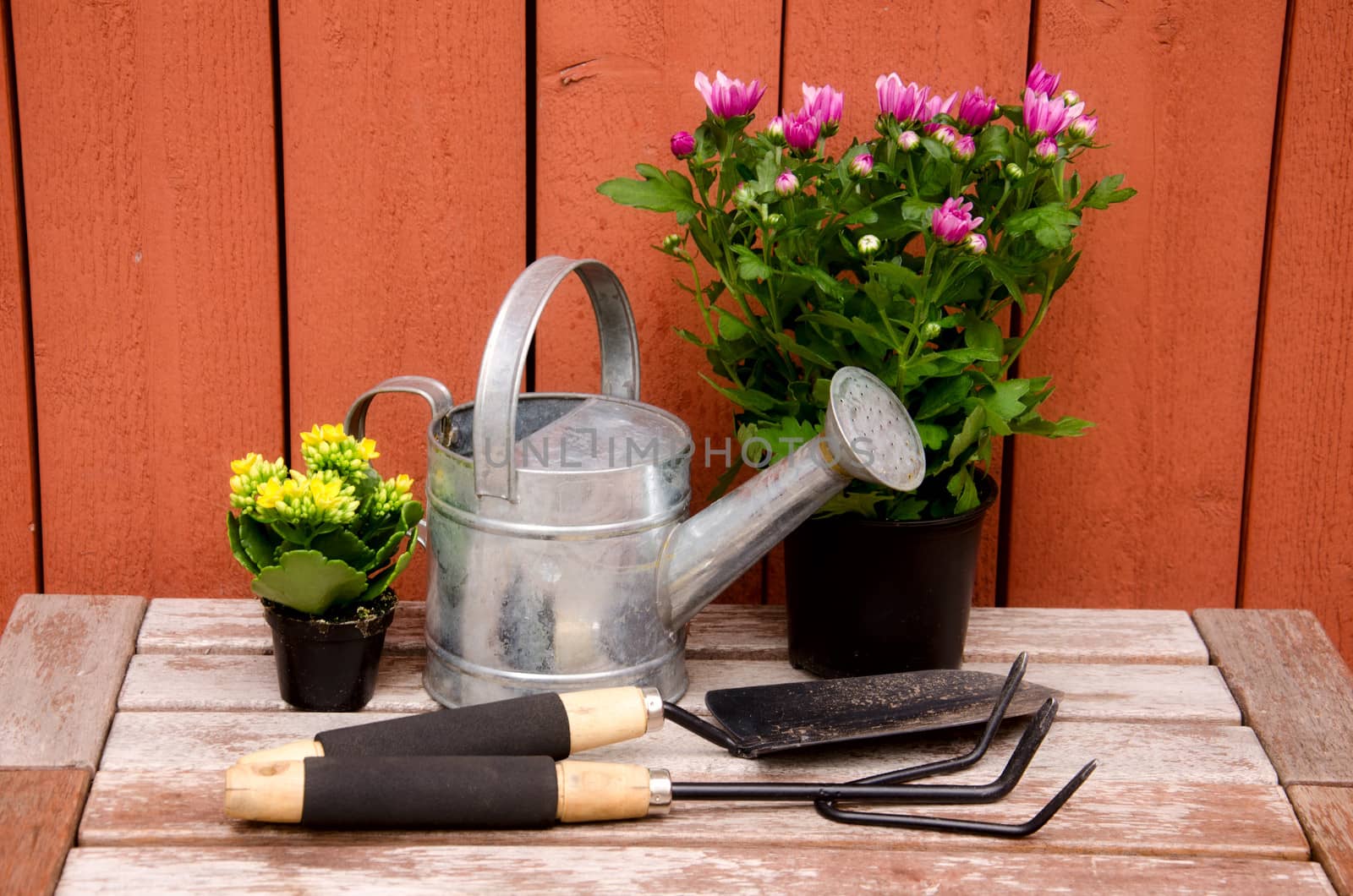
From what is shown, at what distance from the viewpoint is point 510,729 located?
886 mm

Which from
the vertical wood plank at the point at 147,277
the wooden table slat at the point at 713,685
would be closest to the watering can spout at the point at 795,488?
the wooden table slat at the point at 713,685

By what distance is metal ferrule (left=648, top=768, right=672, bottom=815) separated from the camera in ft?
2.79

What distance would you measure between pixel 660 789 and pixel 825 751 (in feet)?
0.50

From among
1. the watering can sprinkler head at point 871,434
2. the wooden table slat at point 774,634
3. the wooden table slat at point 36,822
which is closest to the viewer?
A: the wooden table slat at point 36,822

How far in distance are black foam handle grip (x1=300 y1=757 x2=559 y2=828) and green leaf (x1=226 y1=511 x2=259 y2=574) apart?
0.19 m

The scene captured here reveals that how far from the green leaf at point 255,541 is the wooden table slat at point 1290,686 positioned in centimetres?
71

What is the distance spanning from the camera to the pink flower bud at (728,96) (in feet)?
3.15

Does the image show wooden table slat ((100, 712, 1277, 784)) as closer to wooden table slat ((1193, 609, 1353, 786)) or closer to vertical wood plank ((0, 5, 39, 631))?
wooden table slat ((1193, 609, 1353, 786))

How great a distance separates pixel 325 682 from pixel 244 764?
0.17 metres

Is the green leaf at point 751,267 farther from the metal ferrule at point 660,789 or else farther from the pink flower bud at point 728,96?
the metal ferrule at point 660,789

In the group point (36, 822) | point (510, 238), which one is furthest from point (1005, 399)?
point (36, 822)

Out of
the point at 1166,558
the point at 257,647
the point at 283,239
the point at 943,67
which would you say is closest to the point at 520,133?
the point at 283,239

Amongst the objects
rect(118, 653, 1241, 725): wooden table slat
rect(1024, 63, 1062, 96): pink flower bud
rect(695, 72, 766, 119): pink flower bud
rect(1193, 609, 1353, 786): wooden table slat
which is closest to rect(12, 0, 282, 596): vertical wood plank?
rect(118, 653, 1241, 725): wooden table slat

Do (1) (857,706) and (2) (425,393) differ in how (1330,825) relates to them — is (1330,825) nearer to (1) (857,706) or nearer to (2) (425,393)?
(1) (857,706)
